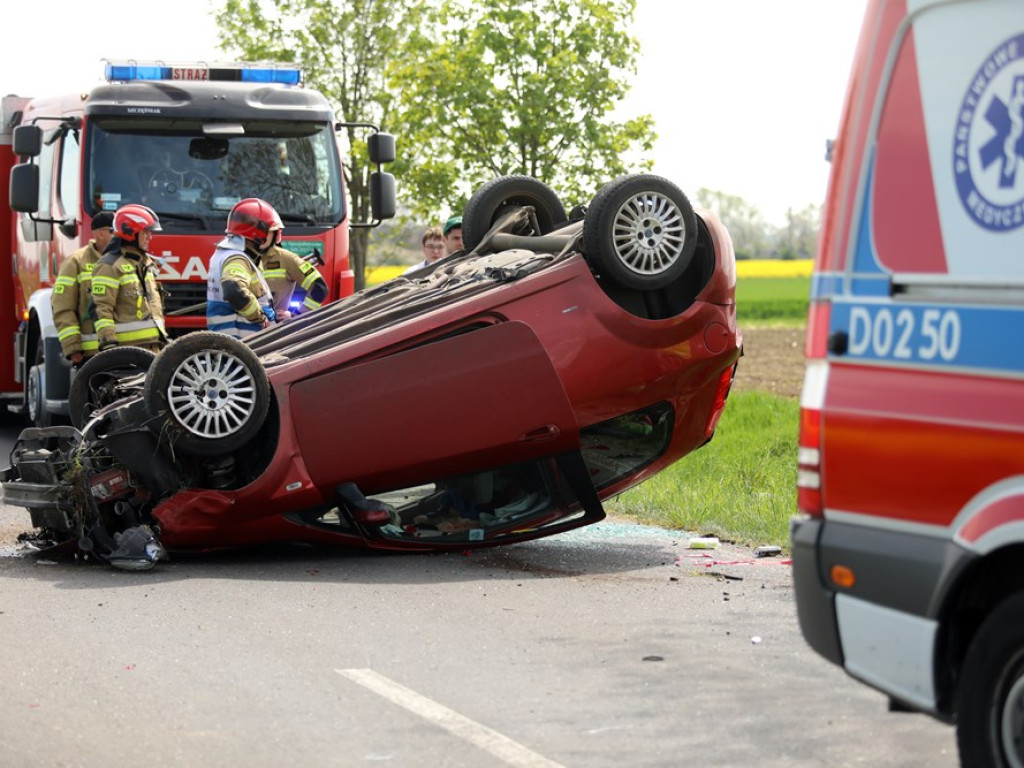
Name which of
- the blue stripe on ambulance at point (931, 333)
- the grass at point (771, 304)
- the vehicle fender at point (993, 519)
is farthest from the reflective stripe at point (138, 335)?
the grass at point (771, 304)

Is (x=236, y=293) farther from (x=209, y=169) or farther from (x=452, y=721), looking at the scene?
(x=452, y=721)

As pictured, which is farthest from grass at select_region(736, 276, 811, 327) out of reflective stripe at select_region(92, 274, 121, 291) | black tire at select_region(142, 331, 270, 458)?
black tire at select_region(142, 331, 270, 458)

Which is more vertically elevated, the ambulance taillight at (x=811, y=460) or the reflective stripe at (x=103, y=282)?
the ambulance taillight at (x=811, y=460)

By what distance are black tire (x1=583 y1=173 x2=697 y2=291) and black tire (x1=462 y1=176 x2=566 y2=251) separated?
1.57 meters

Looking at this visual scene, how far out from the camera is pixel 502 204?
10.2 m

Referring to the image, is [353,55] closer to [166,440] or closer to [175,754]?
[166,440]

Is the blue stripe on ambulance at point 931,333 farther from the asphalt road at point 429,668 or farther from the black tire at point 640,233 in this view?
the black tire at point 640,233

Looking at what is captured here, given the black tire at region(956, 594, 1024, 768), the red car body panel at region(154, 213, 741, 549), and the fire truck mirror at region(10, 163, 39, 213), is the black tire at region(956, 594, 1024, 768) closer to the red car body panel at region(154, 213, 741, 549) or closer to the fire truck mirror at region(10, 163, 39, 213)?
the red car body panel at region(154, 213, 741, 549)

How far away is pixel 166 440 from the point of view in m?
8.33

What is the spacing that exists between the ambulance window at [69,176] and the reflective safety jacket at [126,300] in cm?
230

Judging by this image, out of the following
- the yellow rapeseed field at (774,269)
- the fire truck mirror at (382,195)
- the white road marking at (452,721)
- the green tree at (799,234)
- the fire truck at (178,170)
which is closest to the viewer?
the white road marking at (452,721)

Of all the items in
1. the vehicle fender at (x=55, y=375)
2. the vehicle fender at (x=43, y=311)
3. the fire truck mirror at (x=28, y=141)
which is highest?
the fire truck mirror at (x=28, y=141)

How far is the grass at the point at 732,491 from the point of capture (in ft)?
32.0

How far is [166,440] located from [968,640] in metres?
4.89
